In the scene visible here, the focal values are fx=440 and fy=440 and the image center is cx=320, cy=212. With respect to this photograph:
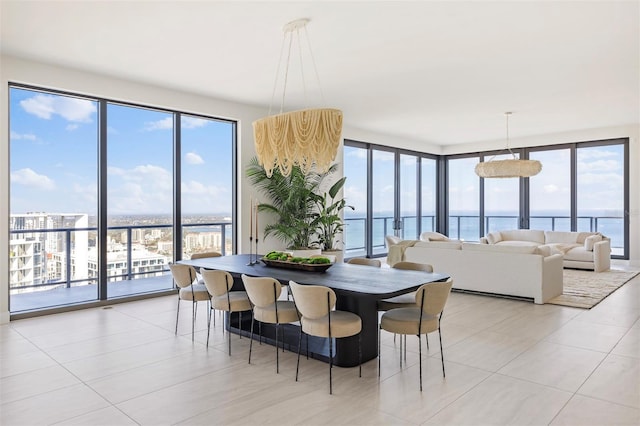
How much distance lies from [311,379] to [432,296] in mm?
1103

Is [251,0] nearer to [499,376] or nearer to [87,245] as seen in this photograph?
[499,376]

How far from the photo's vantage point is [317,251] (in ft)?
25.1

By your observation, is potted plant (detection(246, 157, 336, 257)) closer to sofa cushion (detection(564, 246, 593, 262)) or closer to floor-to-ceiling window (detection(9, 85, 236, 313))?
floor-to-ceiling window (detection(9, 85, 236, 313))

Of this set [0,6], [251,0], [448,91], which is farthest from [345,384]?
[448,91]

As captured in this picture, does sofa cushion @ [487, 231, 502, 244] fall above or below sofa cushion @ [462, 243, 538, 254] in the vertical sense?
below

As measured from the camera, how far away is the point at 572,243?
30.6 feet

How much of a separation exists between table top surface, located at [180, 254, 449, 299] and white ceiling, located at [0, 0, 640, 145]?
231cm

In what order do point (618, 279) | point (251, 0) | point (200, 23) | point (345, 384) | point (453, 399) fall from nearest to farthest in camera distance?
1. point (453, 399)
2. point (345, 384)
3. point (251, 0)
4. point (200, 23)
5. point (618, 279)

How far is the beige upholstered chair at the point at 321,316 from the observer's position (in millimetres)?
3125

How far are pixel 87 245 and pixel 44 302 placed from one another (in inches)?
33.7

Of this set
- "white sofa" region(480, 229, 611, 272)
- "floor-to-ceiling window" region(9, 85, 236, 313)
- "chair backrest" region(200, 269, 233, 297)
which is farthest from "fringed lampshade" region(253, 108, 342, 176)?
"white sofa" region(480, 229, 611, 272)

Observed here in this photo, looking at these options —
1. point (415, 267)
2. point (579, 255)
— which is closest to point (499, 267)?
point (415, 267)

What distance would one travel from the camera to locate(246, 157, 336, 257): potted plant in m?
7.31

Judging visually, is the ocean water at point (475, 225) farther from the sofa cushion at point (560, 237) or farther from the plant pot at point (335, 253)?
Answer: the plant pot at point (335, 253)
